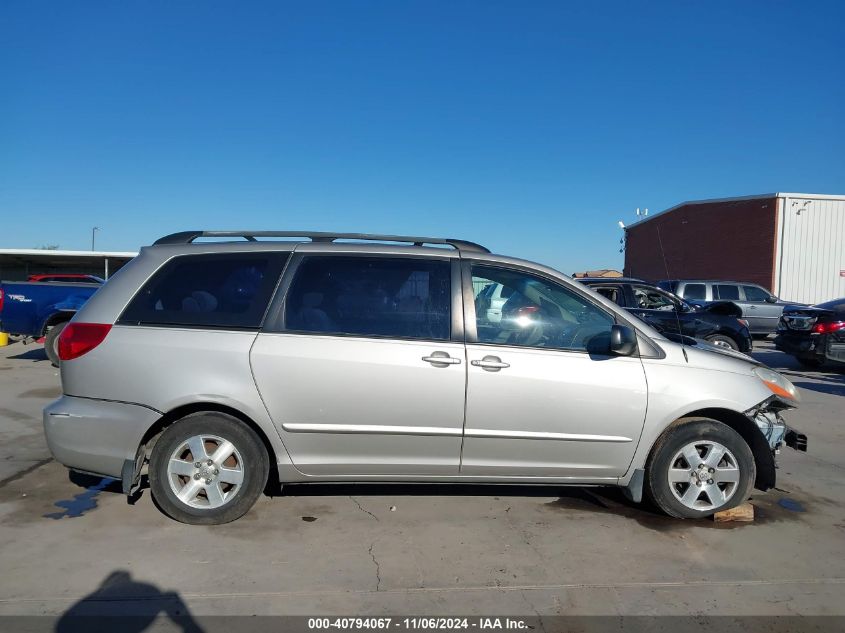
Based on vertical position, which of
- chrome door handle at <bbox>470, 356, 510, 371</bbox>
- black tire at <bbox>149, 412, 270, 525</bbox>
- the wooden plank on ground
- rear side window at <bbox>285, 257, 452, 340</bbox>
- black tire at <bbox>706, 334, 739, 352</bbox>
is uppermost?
rear side window at <bbox>285, 257, 452, 340</bbox>

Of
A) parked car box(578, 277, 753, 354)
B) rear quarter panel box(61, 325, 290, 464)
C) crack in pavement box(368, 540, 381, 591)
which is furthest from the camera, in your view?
parked car box(578, 277, 753, 354)

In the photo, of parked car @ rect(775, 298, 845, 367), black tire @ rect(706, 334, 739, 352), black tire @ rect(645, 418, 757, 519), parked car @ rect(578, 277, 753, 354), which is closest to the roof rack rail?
black tire @ rect(645, 418, 757, 519)

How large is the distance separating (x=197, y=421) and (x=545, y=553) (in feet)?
7.57

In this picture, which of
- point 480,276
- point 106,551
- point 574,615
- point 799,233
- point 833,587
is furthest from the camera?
point 799,233

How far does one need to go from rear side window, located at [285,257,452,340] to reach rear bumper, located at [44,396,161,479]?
1.13 m


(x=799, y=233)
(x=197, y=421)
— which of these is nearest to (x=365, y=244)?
(x=197, y=421)

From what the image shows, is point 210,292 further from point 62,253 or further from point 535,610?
point 62,253

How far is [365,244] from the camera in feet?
14.5

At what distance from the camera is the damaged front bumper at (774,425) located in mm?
4328

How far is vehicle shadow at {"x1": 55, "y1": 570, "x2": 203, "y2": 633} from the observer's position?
2932 mm

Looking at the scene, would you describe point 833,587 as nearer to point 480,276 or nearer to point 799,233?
point 480,276

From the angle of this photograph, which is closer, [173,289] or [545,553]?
[545,553]

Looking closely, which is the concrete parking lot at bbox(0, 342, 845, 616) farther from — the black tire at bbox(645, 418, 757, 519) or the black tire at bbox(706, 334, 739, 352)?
the black tire at bbox(706, 334, 739, 352)

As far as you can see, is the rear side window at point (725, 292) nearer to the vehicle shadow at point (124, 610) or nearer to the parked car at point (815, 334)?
the parked car at point (815, 334)
